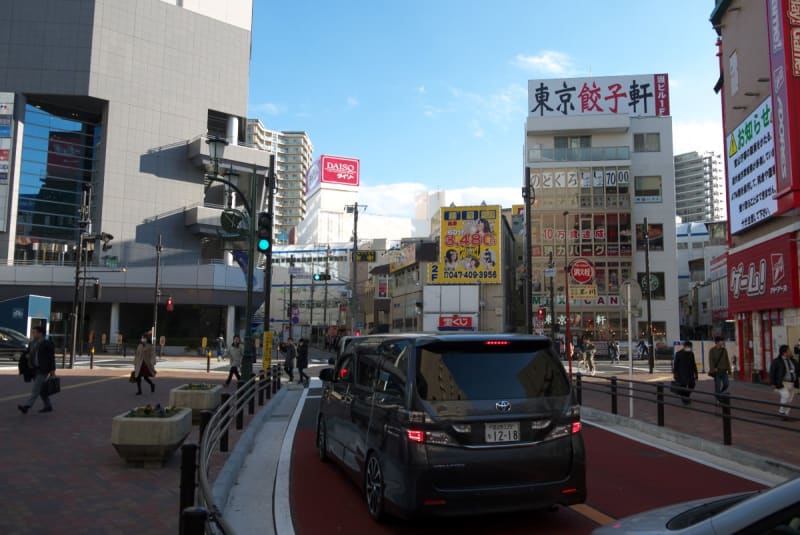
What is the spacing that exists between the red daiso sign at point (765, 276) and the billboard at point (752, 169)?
1121 millimetres

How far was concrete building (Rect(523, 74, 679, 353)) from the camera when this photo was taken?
5288 centimetres

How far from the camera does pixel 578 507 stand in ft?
21.0

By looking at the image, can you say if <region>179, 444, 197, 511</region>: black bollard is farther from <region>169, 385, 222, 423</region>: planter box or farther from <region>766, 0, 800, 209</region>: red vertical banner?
<region>766, 0, 800, 209</region>: red vertical banner

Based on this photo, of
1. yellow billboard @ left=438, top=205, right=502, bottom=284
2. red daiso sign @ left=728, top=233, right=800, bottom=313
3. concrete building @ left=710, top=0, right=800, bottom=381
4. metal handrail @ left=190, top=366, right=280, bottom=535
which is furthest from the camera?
yellow billboard @ left=438, top=205, right=502, bottom=284

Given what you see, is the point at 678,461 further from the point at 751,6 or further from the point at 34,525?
the point at 751,6

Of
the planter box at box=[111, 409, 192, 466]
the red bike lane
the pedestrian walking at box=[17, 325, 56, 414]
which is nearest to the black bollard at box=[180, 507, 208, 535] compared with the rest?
the red bike lane

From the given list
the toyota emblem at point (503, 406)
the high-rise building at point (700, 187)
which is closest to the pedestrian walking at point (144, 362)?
the toyota emblem at point (503, 406)

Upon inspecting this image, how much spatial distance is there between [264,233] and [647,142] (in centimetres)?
4932

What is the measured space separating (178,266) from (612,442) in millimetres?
48551

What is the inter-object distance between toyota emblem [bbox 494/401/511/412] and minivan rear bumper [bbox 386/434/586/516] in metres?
0.48

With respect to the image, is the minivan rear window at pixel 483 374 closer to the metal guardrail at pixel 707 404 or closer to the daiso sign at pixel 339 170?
the metal guardrail at pixel 707 404

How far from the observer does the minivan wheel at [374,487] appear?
19.0 ft

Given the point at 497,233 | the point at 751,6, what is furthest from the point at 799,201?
the point at 497,233

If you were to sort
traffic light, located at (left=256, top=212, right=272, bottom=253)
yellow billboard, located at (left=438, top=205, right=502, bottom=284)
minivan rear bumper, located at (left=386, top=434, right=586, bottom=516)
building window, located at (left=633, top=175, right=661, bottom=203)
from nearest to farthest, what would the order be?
minivan rear bumper, located at (left=386, top=434, right=586, bottom=516), traffic light, located at (left=256, top=212, right=272, bottom=253), yellow billboard, located at (left=438, top=205, right=502, bottom=284), building window, located at (left=633, top=175, right=661, bottom=203)
